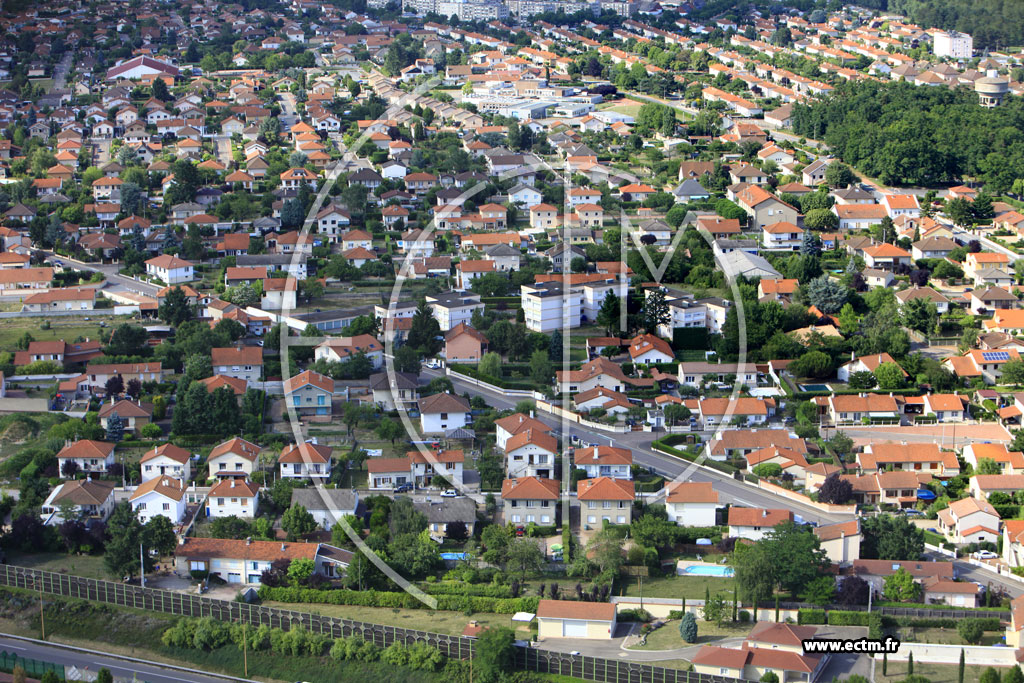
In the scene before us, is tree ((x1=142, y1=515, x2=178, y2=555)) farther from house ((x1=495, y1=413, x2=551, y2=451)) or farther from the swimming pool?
the swimming pool

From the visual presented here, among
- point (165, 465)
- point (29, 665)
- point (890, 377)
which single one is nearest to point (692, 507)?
point (890, 377)

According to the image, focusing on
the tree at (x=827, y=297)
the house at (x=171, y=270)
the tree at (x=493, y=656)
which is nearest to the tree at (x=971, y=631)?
the tree at (x=493, y=656)

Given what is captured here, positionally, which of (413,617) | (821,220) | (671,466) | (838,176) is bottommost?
(413,617)

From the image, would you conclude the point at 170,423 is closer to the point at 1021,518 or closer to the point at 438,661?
the point at 438,661

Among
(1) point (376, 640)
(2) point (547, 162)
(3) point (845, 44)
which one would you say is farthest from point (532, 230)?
(3) point (845, 44)

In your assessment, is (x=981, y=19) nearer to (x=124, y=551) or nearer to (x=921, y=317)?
(x=921, y=317)

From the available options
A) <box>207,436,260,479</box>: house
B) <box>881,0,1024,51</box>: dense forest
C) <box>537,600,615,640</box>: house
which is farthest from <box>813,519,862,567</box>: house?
<box>881,0,1024,51</box>: dense forest
